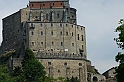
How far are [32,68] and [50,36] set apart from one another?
1553 centimetres

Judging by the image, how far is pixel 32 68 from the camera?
102312 mm

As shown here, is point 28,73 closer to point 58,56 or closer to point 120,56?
point 58,56

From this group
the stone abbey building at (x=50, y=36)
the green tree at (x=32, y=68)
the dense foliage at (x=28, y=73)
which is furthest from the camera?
the stone abbey building at (x=50, y=36)

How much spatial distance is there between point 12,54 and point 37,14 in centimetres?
1195

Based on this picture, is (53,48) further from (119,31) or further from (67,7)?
(119,31)

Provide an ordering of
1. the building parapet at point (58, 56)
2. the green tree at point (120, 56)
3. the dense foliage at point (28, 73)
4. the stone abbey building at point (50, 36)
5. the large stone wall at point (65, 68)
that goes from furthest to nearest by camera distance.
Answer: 1. the building parapet at point (58, 56)
2. the stone abbey building at point (50, 36)
3. the large stone wall at point (65, 68)
4. the dense foliage at point (28, 73)
5. the green tree at point (120, 56)

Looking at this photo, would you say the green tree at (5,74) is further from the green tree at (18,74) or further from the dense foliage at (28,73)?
the green tree at (18,74)

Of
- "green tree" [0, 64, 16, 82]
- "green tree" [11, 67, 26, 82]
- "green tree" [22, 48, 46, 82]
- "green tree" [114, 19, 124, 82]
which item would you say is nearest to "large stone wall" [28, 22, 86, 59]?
"green tree" [0, 64, 16, 82]

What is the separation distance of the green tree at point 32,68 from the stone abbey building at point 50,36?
5955mm

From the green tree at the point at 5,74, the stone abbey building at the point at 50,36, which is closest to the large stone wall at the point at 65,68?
the stone abbey building at the point at 50,36

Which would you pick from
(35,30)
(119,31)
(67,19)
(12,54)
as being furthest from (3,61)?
(119,31)

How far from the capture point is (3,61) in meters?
119

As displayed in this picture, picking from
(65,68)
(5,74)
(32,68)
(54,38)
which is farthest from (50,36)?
(32,68)

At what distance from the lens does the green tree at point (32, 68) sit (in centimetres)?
10194
